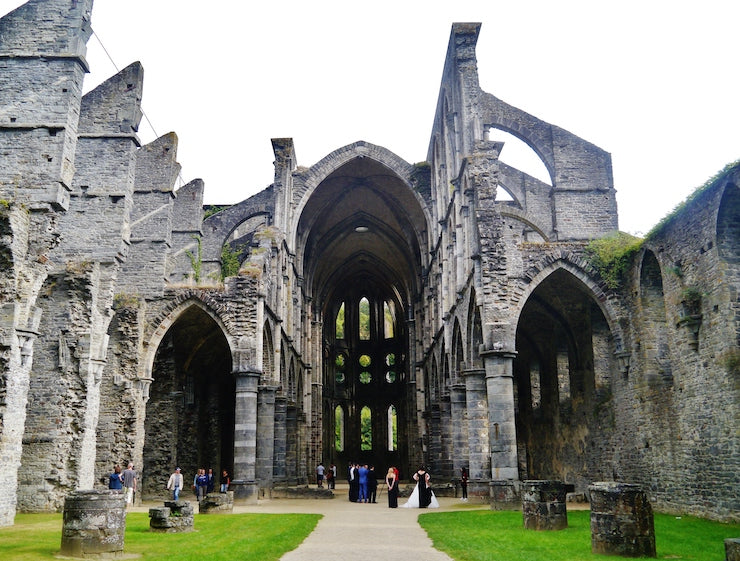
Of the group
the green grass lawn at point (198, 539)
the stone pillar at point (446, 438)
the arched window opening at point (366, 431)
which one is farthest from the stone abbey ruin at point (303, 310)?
the arched window opening at point (366, 431)

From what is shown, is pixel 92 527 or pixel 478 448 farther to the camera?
pixel 478 448

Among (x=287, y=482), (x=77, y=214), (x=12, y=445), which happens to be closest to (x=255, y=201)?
(x=77, y=214)

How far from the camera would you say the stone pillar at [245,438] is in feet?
64.6

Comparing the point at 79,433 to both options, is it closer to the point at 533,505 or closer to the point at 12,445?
the point at 12,445

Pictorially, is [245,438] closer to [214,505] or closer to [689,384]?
[214,505]

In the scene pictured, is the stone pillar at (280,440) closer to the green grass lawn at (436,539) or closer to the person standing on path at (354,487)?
the person standing on path at (354,487)

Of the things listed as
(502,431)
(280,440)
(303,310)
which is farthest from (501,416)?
(303,310)

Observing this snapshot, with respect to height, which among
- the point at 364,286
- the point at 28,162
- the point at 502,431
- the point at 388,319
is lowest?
the point at 502,431

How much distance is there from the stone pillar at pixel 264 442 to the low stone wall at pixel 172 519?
9479mm

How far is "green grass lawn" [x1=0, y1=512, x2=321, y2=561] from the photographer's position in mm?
8422

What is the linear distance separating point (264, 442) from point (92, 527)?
12.8 m

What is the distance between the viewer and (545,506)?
1089 cm

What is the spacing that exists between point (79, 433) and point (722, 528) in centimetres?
1364

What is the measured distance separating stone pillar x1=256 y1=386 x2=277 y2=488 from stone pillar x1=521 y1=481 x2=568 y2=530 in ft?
38.2
